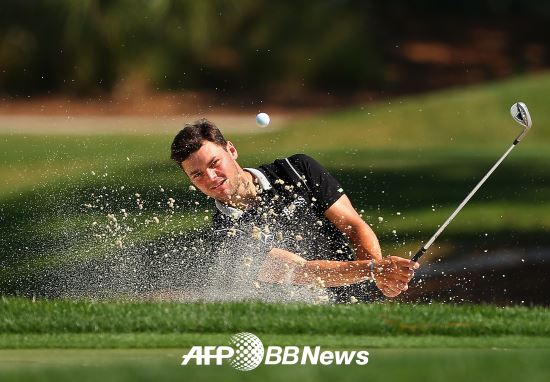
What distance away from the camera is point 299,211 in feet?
25.0

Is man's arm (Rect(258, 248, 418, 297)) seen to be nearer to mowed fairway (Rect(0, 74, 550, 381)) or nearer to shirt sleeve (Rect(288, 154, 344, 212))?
mowed fairway (Rect(0, 74, 550, 381))

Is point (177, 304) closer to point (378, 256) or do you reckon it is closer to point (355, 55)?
point (378, 256)

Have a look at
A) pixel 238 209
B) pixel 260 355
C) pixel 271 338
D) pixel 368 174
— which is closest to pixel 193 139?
pixel 238 209

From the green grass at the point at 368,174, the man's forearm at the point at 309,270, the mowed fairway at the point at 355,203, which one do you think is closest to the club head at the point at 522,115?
the mowed fairway at the point at 355,203

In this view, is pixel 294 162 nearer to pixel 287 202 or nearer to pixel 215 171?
pixel 287 202

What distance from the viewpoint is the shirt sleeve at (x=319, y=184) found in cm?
740

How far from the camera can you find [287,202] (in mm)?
7539

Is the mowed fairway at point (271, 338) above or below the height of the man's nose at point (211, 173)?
below

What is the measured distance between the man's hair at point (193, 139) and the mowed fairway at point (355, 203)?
0.81 meters

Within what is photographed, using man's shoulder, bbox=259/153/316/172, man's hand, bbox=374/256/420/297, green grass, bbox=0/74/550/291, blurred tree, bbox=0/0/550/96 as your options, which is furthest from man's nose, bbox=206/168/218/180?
blurred tree, bbox=0/0/550/96

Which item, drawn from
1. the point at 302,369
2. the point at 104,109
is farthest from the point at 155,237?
the point at 104,109

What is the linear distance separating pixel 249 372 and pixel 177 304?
1817 mm

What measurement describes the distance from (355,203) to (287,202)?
5846mm

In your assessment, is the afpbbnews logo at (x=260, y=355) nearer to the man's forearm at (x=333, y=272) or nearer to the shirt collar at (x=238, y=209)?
the man's forearm at (x=333, y=272)
